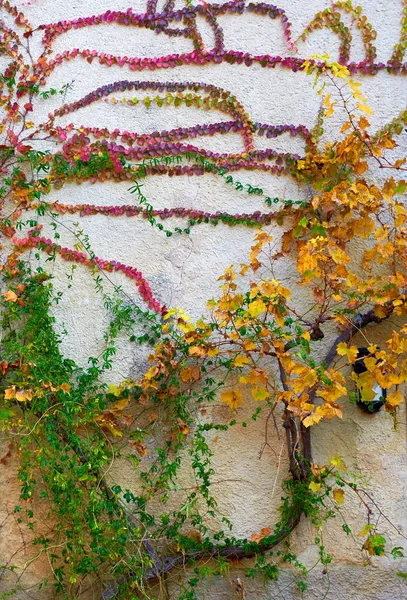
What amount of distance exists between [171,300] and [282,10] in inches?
59.7

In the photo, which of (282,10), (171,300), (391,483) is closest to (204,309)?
(171,300)

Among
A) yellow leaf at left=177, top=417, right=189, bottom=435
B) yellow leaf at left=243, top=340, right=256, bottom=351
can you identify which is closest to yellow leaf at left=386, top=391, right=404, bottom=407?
yellow leaf at left=243, top=340, right=256, bottom=351

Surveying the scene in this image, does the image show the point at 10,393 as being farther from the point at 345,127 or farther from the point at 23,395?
the point at 345,127

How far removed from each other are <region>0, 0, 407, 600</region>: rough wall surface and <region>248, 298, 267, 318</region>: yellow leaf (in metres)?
0.33

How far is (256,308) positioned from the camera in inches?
124

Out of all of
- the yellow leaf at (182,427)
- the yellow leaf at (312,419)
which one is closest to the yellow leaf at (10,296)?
the yellow leaf at (182,427)

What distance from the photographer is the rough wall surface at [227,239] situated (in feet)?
10.6

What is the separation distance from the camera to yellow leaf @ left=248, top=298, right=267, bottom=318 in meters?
3.13

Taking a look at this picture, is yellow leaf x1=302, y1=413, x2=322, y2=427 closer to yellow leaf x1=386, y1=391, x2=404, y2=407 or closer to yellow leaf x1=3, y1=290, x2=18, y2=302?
yellow leaf x1=386, y1=391, x2=404, y2=407

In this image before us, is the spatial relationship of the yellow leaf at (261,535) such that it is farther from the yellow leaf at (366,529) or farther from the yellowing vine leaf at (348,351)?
the yellowing vine leaf at (348,351)

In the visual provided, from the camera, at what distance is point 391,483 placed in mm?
3244

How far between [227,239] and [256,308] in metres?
0.48

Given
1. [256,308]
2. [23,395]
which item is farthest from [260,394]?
[23,395]

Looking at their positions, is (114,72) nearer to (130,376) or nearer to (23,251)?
(23,251)
